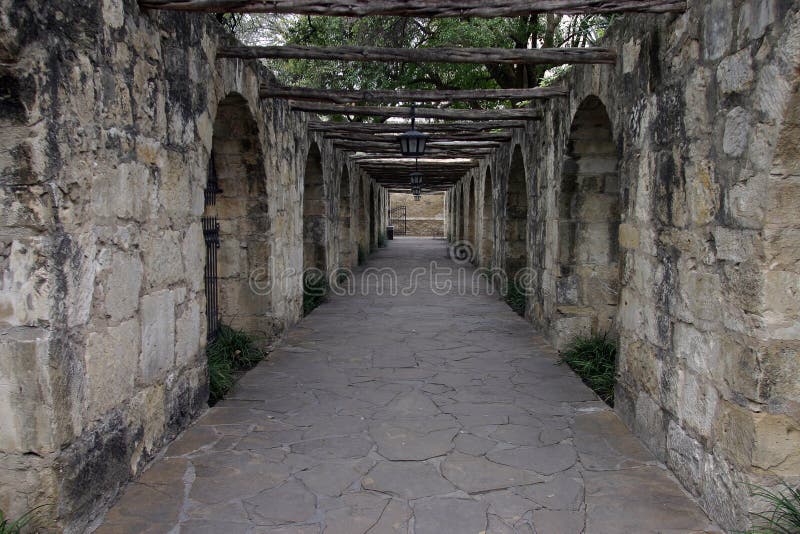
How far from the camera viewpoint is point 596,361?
17.6 ft

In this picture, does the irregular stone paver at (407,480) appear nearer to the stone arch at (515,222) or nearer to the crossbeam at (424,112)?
the crossbeam at (424,112)

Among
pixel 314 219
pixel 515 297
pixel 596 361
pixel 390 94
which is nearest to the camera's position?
pixel 596 361

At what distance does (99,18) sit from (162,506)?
7.74ft

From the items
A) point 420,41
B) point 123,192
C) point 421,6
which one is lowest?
point 123,192

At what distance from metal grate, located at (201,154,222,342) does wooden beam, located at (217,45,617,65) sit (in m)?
1.72

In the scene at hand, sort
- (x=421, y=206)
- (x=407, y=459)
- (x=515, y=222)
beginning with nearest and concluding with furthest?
(x=407, y=459)
(x=515, y=222)
(x=421, y=206)

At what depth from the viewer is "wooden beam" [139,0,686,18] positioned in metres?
3.36

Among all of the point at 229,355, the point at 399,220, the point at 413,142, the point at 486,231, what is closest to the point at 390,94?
the point at 413,142

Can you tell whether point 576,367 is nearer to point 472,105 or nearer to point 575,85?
point 575,85

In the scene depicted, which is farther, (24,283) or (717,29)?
(717,29)

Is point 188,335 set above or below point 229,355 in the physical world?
above

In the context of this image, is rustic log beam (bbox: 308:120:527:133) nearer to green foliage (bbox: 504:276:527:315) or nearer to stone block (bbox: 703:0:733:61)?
green foliage (bbox: 504:276:527:315)

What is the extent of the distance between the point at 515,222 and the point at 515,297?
1511 millimetres

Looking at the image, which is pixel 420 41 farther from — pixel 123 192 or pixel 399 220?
pixel 399 220
